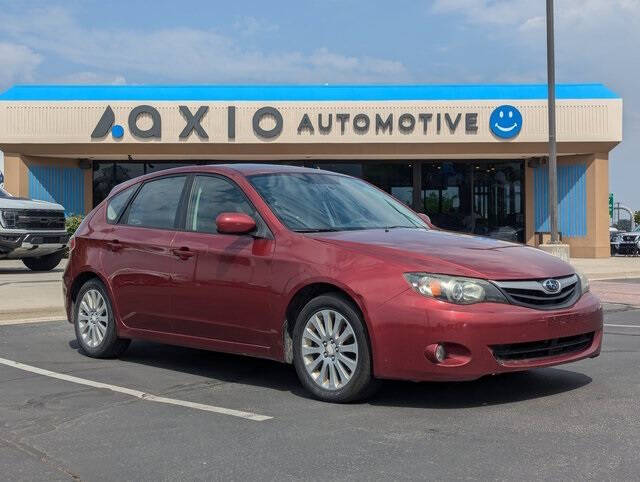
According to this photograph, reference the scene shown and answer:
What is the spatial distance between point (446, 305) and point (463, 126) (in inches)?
818

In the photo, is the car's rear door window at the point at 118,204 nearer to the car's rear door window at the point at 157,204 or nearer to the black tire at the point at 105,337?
the car's rear door window at the point at 157,204

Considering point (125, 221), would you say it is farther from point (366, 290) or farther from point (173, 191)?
point (366, 290)

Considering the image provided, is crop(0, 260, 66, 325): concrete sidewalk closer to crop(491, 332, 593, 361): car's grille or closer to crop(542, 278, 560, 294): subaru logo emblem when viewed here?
crop(491, 332, 593, 361): car's grille

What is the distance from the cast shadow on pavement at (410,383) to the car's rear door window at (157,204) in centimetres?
124

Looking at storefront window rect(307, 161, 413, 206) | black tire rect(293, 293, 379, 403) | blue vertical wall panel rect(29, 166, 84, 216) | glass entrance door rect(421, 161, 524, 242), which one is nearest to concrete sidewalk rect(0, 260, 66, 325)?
black tire rect(293, 293, 379, 403)

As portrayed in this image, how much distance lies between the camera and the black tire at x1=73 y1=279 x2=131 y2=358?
7.22 meters

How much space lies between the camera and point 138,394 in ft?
19.5

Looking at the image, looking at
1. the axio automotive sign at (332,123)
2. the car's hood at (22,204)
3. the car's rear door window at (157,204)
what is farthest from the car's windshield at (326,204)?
the axio automotive sign at (332,123)

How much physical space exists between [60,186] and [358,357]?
2350 cm

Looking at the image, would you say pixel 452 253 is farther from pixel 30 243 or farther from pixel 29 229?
pixel 29 229

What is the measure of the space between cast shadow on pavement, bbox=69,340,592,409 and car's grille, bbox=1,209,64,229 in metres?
10.2

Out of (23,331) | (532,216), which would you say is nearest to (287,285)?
(23,331)

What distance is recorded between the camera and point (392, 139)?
2520 centimetres

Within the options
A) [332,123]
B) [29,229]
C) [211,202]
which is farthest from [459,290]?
[332,123]
